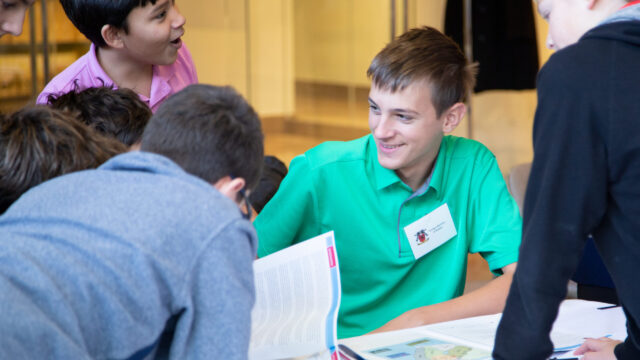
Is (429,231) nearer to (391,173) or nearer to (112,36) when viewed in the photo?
(391,173)

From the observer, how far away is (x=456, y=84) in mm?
1773

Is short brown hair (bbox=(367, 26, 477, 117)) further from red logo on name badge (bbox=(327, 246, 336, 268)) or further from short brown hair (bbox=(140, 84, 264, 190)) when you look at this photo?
short brown hair (bbox=(140, 84, 264, 190))

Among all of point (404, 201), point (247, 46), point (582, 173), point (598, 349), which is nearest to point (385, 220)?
point (404, 201)

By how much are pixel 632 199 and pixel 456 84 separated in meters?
0.85

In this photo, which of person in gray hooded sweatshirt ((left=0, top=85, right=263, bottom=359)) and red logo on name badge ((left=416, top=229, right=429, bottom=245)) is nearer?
person in gray hooded sweatshirt ((left=0, top=85, right=263, bottom=359))

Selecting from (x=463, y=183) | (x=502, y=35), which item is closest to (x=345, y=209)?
(x=463, y=183)

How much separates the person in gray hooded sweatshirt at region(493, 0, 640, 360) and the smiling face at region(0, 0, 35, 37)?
1.20 metres

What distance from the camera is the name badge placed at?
1721 millimetres

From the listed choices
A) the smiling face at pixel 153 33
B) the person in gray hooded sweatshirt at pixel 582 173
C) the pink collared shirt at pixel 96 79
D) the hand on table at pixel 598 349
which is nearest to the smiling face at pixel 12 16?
A: the pink collared shirt at pixel 96 79

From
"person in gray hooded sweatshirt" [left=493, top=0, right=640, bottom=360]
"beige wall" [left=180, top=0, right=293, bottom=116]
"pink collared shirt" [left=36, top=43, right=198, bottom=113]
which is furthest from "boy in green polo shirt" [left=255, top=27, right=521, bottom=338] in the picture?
"beige wall" [left=180, top=0, right=293, bottom=116]

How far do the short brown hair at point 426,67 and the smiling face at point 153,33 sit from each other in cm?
55

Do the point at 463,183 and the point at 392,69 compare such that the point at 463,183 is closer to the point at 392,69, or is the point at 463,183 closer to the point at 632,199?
the point at 392,69

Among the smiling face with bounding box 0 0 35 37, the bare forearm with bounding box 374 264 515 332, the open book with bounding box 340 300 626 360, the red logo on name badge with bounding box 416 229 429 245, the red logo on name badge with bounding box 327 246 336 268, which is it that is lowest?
the bare forearm with bounding box 374 264 515 332

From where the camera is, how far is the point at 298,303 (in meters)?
1.30
